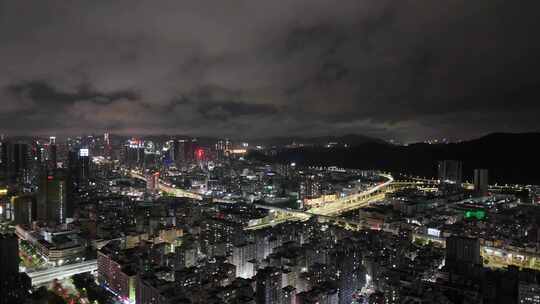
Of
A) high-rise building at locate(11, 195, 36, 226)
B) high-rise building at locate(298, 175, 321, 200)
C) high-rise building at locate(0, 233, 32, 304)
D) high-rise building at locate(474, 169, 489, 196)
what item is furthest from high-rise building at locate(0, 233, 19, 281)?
high-rise building at locate(474, 169, 489, 196)

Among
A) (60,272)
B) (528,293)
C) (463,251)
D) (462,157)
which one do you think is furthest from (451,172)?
(60,272)

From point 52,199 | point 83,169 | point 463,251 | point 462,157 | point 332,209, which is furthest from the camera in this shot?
point 462,157

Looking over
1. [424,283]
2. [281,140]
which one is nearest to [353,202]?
[424,283]

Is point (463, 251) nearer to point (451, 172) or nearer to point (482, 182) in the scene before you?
point (482, 182)

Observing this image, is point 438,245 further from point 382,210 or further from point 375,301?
point 375,301

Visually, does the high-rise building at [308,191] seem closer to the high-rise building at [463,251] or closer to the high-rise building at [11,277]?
the high-rise building at [463,251]

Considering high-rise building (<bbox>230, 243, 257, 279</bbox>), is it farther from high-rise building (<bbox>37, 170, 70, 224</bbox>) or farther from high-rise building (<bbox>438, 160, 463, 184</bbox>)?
high-rise building (<bbox>438, 160, 463, 184</bbox>)

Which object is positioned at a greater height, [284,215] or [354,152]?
[354,152]
